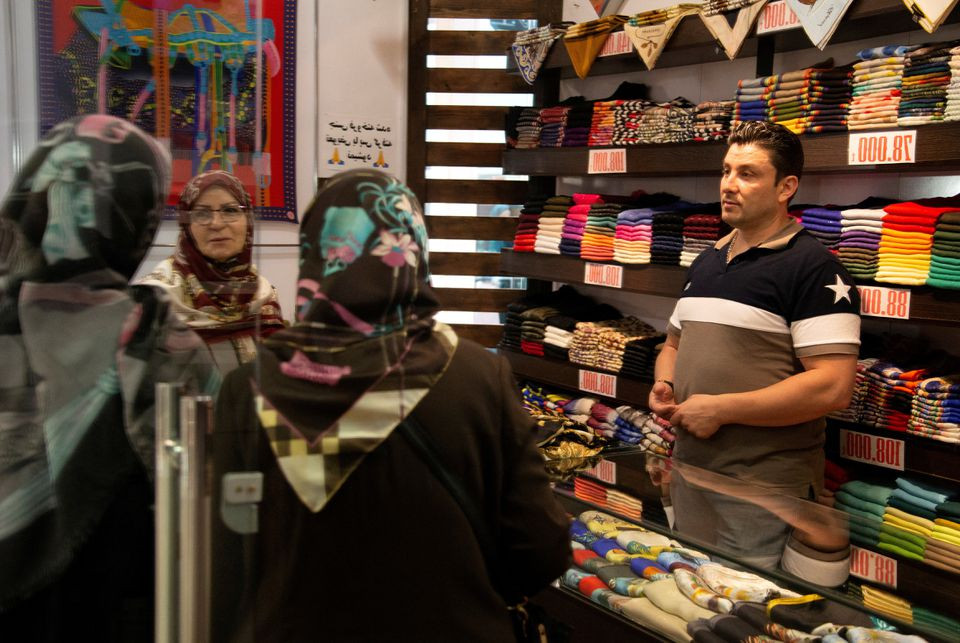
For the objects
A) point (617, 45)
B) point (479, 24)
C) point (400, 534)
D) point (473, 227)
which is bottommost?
point (400, 534)

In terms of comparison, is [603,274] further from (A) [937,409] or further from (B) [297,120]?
(B) [297,120]

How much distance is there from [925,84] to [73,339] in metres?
2.87

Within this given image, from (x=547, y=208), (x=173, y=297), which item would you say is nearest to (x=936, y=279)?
(x=547, y=208)

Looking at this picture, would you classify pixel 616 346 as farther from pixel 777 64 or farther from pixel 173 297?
pixel 173 297

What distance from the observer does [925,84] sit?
3094mm

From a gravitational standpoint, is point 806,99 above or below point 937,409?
above

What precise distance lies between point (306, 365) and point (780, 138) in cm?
227

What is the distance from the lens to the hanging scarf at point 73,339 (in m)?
1.11

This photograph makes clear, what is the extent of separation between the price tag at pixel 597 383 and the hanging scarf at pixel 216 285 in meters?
3.40

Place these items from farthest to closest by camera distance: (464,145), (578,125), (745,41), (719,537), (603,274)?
(464,145), (578,125), (603,274), (745,41), (719,537)

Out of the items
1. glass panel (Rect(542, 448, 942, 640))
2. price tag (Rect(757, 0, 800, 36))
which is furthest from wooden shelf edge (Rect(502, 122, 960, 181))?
glass panel (Rect(542, 448, 942, 640))

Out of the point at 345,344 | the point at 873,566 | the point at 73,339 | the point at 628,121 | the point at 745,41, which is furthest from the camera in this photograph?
the point at 628,121

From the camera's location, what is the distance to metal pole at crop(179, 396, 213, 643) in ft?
3.84

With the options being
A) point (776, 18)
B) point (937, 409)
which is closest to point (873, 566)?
point (937, 409)
